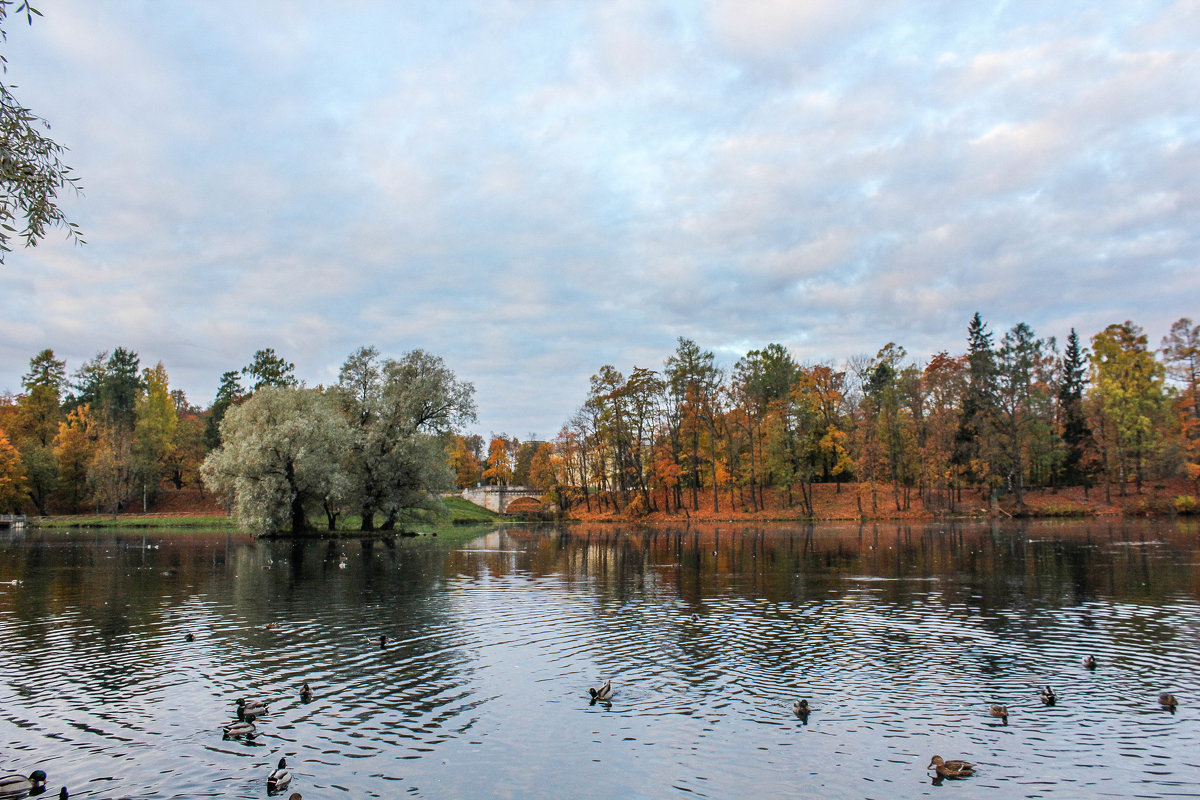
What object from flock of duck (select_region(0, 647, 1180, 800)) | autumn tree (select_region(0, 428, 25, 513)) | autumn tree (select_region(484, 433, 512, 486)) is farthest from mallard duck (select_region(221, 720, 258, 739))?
autumn tree (select_region(484, 433, 512, 486))

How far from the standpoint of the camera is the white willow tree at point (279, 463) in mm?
60219

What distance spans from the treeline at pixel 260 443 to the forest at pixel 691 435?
231 mm

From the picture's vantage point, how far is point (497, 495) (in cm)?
11400

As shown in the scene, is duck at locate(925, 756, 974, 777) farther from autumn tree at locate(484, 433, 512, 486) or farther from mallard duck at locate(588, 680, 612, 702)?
autumn tree at locate(484, 433, 512, 486)

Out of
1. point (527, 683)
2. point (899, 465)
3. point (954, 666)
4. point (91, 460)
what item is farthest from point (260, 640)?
point (91, 460)

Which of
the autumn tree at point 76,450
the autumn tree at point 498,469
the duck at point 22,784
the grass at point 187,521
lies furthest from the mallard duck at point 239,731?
the autumn tree at point 498,469

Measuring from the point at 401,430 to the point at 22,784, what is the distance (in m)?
60.4

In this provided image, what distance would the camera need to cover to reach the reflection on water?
1061 cm

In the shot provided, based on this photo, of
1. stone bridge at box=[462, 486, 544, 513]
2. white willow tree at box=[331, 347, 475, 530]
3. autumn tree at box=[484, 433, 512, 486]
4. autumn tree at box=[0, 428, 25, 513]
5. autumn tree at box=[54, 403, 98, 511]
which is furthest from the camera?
autumn tree at box=[484, 433, 512, 486]

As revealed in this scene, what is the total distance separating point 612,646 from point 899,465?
251 feet

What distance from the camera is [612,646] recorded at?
62.5 feet

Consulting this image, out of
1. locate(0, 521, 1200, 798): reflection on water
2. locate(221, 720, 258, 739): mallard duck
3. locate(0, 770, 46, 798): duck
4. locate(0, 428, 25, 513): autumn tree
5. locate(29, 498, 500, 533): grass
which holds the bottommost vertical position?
locate(29, 498, 500, 533): grass

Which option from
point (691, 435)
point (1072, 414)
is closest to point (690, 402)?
point (691, 435)

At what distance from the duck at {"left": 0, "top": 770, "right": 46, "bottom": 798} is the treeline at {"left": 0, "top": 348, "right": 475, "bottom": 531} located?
52897mm
